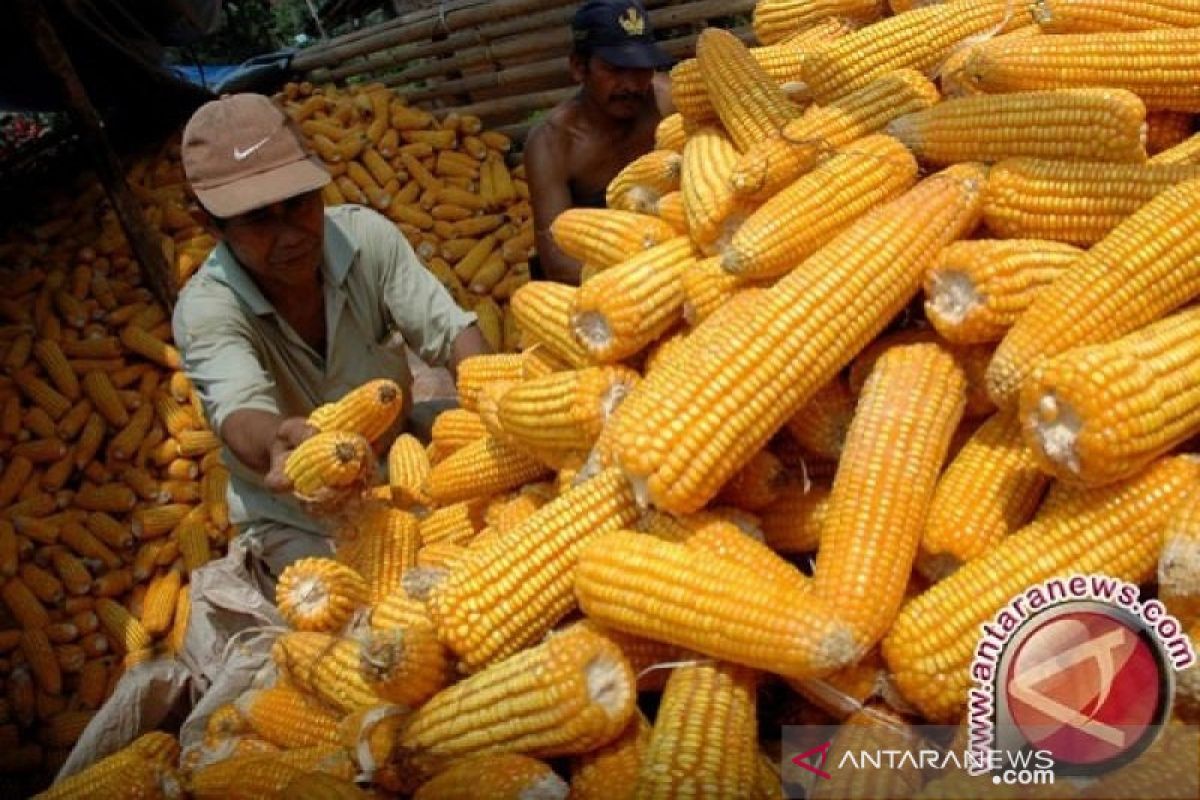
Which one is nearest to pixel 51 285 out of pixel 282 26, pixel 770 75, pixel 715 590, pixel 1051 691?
pixel 770 75

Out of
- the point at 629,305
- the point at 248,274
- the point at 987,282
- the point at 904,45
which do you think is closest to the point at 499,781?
the point at 629,305

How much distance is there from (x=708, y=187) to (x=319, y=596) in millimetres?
1431

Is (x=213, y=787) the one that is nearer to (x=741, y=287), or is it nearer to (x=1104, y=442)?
(x=741, y=287)

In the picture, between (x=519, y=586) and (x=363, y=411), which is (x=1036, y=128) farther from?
(x=363, y=411)

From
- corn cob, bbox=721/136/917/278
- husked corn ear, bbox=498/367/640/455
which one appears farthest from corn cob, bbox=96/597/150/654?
corn cob, bbox=721/136/917/278

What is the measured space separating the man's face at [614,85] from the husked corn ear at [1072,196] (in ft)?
12.7

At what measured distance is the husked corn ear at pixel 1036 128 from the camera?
5.95ft

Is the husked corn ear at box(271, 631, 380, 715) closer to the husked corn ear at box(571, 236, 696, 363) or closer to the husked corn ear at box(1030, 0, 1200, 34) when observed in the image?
the husked corn ear at box(571, 236, 696, 363)

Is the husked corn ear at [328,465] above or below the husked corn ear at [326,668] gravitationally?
above

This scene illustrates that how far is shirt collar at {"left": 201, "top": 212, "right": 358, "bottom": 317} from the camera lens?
3646 mm

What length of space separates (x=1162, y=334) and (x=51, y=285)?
7131 millimetres

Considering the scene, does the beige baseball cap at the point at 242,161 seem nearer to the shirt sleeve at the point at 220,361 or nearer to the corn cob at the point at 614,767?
the shirt sleeve at the point at 220,361

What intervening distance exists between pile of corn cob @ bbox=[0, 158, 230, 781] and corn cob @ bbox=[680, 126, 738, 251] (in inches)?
166

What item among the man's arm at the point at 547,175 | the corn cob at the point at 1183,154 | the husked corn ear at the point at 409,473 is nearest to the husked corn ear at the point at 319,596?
the husked corn ear at the point at 409,473
